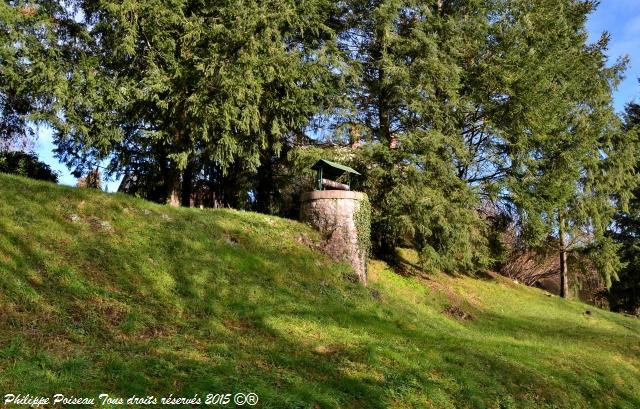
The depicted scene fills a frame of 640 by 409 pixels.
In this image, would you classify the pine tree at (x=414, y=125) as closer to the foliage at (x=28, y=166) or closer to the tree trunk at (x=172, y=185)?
the tree trunk at (x=172, y=185)

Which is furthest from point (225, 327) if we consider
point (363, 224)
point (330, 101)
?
point (330, 101)

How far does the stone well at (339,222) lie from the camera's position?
13.5m

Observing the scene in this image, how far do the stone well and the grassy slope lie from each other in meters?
0.53

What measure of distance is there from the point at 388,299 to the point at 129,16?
10475 mm

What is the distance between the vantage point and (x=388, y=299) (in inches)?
525

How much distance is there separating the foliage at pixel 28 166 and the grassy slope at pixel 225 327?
5.85 metres

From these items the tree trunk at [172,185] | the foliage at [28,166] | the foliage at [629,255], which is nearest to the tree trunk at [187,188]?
the tree trunk at [172,185]

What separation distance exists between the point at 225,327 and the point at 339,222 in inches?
226

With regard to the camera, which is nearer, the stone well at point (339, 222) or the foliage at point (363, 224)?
the stone well at point (339, 222)

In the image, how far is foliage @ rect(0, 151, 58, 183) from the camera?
15.7 metres

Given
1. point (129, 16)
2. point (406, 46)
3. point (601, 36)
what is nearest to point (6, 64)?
point (129, 16)

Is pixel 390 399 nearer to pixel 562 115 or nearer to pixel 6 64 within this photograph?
pixel 6 64

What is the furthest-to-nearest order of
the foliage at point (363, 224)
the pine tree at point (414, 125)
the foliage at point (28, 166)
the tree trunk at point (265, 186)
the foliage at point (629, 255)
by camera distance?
the foliage at point (629, 255) < the tree trunk at point (265, 186) < the pine tree at point (414, 125) < the foliage at point (28, 166) < the foliage at point (363, 224)

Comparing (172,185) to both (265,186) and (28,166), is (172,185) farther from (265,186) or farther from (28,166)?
(28,166)
